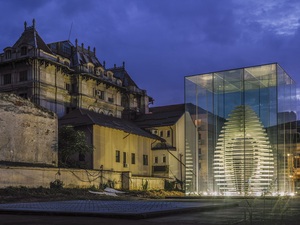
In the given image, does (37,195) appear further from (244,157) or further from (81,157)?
(244,157)

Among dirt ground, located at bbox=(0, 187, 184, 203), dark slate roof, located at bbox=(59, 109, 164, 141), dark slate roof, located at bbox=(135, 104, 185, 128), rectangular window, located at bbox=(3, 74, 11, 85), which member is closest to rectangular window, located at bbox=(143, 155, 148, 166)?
dark slate roof, located at bbox=(59, 109, 164, 141)

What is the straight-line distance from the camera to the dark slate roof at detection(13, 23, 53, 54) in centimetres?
5971

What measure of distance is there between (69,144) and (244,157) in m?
14.3

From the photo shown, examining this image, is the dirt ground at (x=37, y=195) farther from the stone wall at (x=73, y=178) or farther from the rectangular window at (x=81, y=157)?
the rectangular window at (x=81, y=157)

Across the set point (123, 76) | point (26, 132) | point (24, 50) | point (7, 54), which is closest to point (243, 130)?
point (26, 132)

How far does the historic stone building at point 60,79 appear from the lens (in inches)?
2222

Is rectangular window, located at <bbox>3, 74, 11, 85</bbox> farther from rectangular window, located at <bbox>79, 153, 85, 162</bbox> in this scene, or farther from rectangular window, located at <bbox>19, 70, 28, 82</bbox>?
rectangular window, located at <bbox>79, 153, 85, 162</bbox>

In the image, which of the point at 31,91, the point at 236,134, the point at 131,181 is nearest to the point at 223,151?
the point at 236,134

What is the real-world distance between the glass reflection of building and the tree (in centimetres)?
934

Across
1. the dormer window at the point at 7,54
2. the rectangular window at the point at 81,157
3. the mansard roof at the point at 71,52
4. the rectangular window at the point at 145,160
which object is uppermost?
the mansard roof at the point at 71,52

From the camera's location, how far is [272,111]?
35.2 meters

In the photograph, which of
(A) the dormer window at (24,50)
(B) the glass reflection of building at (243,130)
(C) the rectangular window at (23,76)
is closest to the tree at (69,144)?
(B) the glass reflection of building at (243,130)

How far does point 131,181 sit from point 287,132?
44.8ft

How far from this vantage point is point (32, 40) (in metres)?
60.5
